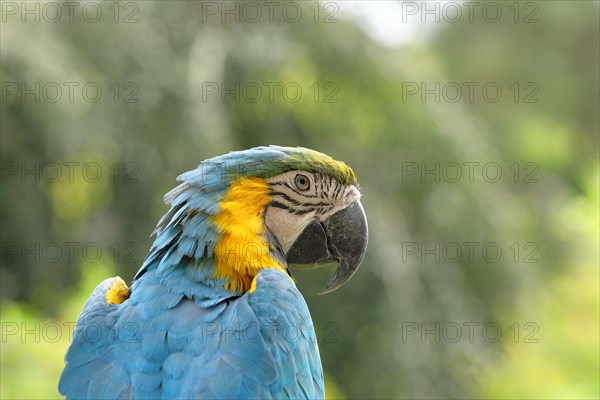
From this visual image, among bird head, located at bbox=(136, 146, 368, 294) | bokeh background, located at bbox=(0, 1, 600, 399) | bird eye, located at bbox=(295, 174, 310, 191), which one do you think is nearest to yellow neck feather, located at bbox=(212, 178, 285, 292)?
bird head, located at bbox=(136, 146, 368, 294)

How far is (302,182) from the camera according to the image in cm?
234

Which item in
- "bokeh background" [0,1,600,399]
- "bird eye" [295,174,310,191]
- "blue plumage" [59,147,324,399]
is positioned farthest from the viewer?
"bokeh background" [0,1,600,399]

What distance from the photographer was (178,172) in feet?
11.8

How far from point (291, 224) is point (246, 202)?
0.65 ft

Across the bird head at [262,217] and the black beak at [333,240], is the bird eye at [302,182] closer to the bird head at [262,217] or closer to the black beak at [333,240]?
the bird head at [262,217]

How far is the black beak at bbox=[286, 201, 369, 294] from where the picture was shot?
2.43m

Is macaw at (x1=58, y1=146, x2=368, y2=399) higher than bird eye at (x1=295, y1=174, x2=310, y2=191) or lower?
lower

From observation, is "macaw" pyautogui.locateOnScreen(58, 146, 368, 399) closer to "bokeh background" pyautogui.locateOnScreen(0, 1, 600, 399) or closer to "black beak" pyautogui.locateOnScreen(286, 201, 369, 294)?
"black beak" pyautogui.locateOnScreen(286, 201, 369, 294)

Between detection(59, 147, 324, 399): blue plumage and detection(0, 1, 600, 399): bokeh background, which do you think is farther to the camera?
detection(0, 1, 600, 399): bokeh background

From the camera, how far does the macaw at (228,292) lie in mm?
1926

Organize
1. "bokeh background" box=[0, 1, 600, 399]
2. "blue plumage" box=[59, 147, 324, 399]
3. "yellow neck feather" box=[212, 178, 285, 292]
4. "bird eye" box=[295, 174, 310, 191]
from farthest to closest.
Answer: "bokeh background" box=[0, 1, 600, 399]
"bird eye" box=[295, 174, 310, 191]
"yellow neck feather" box=[212, 178, 285, 292]
"blue plumage" box=[59, 147, 324, 399]

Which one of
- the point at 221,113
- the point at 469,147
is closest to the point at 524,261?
the point at 469,147

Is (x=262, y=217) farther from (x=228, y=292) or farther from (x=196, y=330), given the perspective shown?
(x=196, y=330)

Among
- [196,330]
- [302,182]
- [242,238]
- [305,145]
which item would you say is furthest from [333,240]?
[305,145]
